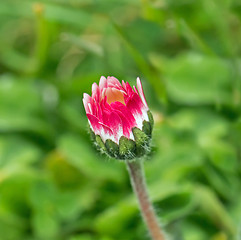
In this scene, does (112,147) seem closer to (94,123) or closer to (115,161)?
(94,123)

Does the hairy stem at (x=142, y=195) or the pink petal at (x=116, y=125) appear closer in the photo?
the pink petal at (x=116, y=125)

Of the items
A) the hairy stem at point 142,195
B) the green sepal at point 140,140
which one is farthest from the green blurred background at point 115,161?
the green sepal at point 140,140

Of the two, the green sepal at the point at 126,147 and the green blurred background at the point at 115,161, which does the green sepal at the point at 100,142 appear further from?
the green blurred background at the point at 115,161

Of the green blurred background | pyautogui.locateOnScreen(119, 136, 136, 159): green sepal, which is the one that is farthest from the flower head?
the green blurred background

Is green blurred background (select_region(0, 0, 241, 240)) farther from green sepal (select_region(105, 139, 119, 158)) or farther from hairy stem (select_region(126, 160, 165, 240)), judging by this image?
green sepal (select_region(105, 139, 119, 158))

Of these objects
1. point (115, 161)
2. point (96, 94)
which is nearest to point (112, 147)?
point (96, 94)
